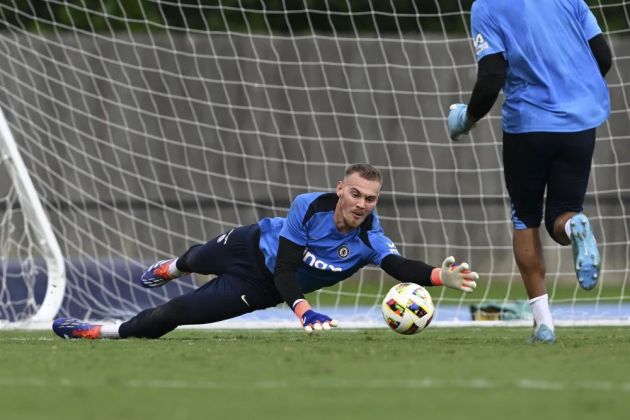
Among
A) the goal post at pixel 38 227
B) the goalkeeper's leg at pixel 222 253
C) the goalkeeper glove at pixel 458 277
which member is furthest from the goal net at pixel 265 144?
the goalkeeper glove at pixel 458 277

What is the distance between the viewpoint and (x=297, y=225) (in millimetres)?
7344

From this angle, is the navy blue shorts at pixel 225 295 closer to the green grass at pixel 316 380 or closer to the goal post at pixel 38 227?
the green grass at pixel 316 380

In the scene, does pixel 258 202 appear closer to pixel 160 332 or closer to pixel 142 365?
pixel 160 332

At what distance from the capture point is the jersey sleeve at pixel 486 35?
678cm

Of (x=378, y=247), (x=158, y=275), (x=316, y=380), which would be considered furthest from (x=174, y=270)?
(x=316, y=380)

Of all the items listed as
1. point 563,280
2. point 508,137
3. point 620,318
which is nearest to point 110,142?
point 563,280

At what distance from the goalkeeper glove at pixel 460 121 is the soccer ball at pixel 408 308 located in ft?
2.70

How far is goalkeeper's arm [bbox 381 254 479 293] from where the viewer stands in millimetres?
6758

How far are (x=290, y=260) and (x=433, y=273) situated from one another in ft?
2.47

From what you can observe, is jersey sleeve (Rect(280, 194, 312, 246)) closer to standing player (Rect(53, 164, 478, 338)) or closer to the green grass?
standing player (Rect(53, 164, 478, 338))

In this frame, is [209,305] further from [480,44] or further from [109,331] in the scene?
[480,44]

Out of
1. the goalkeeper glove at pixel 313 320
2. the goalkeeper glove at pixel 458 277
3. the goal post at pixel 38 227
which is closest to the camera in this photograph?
the goalkeeper glove at pixel 313 320

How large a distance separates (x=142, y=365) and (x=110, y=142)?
870 centimetres

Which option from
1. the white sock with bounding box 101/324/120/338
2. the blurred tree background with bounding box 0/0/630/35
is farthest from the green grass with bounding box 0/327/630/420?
the blurred tree background with bounding box 0/0/630/35
